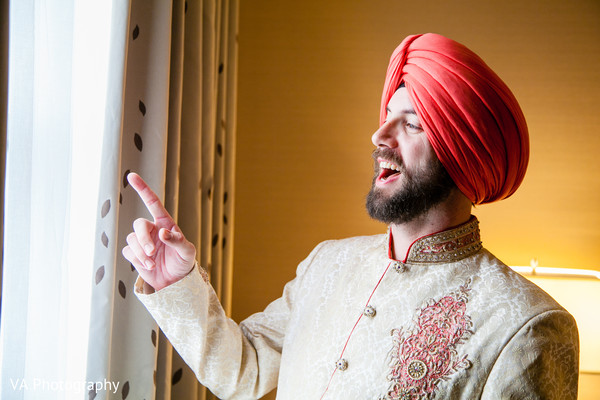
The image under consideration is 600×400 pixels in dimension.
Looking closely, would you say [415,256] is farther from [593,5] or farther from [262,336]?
[593,5]

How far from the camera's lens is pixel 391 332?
3.46ft

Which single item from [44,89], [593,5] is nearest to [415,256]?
[44,89]

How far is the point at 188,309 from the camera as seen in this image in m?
1.09

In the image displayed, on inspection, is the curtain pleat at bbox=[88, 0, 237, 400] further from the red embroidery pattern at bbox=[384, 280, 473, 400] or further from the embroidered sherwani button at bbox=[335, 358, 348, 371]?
the red embroidery pattern at bbox=[384, 280, 473, 400]

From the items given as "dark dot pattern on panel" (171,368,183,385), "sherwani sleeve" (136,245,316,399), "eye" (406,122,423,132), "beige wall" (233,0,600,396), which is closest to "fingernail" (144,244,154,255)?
"sherwani sleeve" (136,245,316,399)

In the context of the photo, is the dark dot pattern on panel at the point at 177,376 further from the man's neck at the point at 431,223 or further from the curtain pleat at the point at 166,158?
the man's neck at the point at 431,223

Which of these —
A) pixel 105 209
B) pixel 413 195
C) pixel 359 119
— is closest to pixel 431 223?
pixel 413 195

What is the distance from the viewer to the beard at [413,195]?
111 cm

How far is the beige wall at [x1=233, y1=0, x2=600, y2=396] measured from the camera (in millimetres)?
2242

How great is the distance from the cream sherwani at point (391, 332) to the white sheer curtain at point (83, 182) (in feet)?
0.75

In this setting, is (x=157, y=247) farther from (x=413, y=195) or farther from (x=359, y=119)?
(x=359, y=119)

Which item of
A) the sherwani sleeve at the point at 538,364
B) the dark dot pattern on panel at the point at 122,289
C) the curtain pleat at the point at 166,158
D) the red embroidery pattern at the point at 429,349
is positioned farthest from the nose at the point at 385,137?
the dark dot pattern on panel at the point at 122,289

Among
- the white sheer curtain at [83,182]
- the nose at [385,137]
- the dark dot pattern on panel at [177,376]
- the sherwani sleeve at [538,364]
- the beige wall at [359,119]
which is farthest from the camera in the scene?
the beige wall at [359,119]

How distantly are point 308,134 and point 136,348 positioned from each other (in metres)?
1.29
